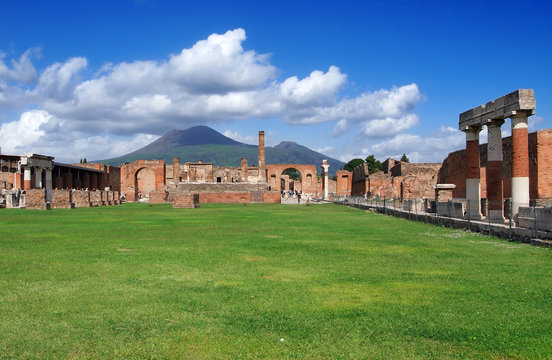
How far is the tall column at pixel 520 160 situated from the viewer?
14844mm

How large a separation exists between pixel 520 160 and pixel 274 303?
12443 mm

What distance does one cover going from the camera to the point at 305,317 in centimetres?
477

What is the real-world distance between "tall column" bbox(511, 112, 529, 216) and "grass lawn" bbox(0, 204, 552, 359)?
5529mm

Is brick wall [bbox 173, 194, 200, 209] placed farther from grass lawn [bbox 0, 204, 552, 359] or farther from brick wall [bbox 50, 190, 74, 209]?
grass lawn [bbox 0, 204, 552, 359]

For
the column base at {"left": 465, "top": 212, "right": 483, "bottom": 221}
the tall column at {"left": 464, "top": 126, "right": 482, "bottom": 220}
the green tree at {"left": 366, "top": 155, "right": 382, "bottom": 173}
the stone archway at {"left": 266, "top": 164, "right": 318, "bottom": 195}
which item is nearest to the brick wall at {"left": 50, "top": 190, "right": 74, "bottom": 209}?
the tall column at {"left": 464, "top": 126, "right": 482, "bottom": 220}

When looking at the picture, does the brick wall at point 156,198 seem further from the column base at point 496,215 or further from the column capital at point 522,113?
the column capital at point 522,113

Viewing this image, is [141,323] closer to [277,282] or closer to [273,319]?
[273,319]

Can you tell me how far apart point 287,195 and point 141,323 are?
58337 millimetres

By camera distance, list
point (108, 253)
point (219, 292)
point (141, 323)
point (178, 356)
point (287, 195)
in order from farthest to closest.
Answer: point (287, 195) < point (108, 253) < point (219, 292) < point (141, 323) < point (178, 356)

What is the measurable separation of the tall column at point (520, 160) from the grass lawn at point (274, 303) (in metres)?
5.53

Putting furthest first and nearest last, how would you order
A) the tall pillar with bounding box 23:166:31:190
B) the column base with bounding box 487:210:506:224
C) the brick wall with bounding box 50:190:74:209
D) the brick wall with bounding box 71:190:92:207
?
1. the tall pillar with bounding box 23:166:31:190
2. the brick wall with bounding box 71:190:92:207
3. the brick wall with bounding box 50:190:74:209
4. the column base with bounding box 487:210:506:224

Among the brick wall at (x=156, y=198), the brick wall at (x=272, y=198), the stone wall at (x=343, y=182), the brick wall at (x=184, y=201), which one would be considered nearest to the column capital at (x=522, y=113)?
the brick wall at (x=184, y=201)

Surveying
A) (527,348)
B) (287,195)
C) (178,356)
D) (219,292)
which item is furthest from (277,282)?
(287,195)

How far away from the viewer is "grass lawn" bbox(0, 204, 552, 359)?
3.92 metres
